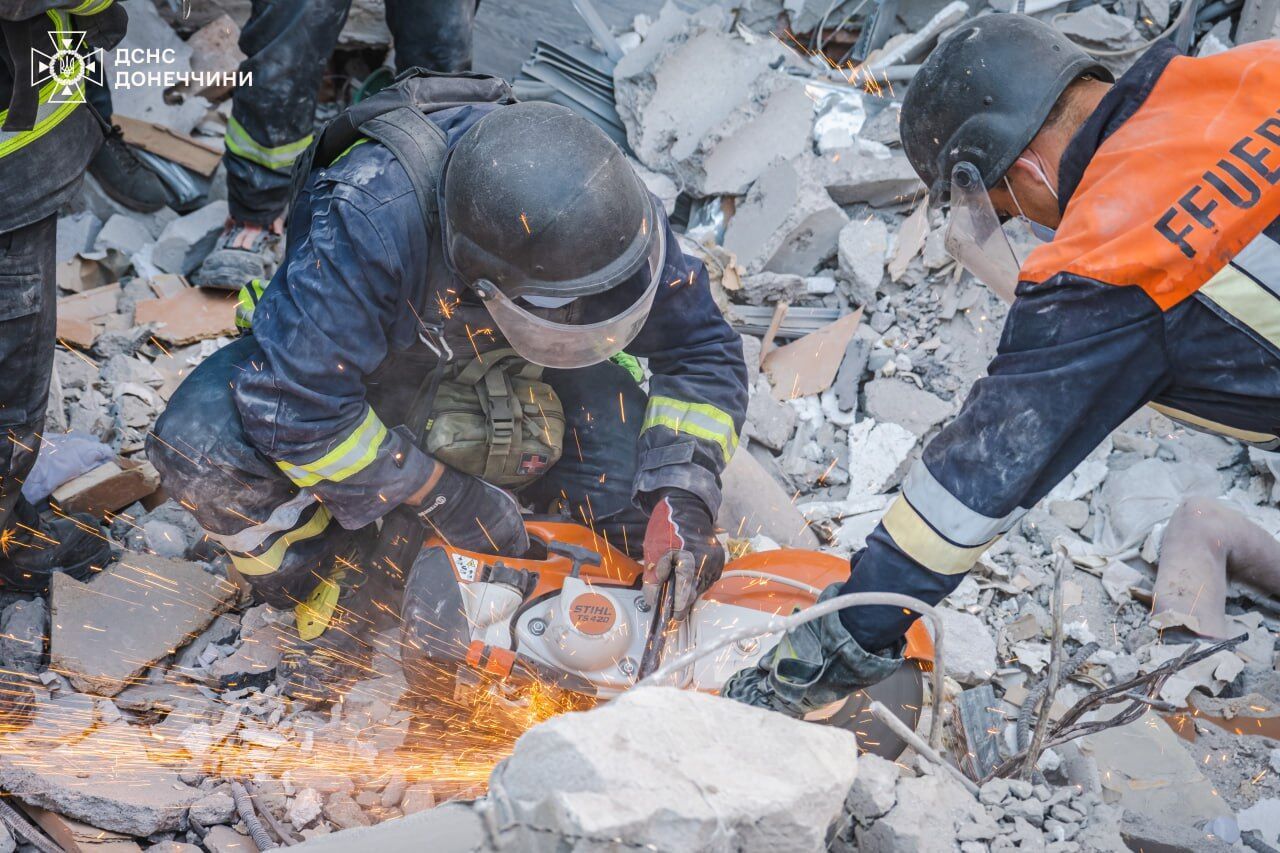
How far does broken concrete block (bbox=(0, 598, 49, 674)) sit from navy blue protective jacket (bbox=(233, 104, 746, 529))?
95cm

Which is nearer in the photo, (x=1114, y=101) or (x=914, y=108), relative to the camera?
(x=1114, y=101)

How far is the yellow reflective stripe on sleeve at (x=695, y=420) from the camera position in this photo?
3.01 meters

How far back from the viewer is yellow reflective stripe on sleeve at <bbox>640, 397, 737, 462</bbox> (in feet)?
9.87

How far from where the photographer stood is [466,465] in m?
3.08

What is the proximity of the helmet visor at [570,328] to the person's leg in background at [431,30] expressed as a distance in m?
2.24

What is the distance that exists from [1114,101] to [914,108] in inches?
15.8

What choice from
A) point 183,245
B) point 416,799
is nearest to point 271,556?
point 416,799

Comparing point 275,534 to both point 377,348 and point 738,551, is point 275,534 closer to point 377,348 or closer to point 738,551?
point 377,348

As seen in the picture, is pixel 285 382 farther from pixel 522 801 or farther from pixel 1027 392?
pixel 1027 392

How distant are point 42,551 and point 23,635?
0.28m

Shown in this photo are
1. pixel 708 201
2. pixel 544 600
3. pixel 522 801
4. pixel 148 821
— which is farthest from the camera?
pixel 708 201

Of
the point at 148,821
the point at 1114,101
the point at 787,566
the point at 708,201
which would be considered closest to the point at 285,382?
the point at 148,821

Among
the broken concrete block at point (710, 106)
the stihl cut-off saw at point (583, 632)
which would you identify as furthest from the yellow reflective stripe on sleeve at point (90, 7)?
the broken concrete block at point (710, 106)

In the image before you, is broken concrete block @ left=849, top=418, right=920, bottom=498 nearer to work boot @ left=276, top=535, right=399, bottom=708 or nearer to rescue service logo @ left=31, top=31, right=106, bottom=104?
work boot @ left=276, top=535, right=399, bottom=708
